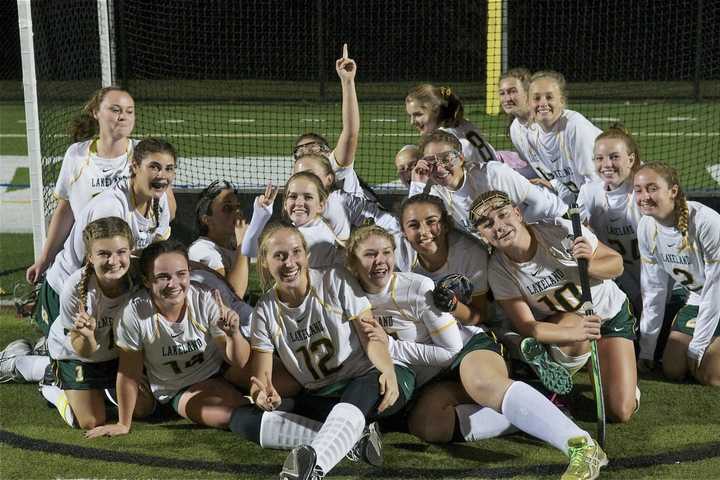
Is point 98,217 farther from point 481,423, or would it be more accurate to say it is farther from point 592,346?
point 592,346

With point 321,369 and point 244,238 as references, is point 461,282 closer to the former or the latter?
point 321,369

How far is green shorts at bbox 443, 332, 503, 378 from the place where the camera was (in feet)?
12.7

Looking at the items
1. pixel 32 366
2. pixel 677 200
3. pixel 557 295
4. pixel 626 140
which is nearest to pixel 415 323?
pixel 557 295

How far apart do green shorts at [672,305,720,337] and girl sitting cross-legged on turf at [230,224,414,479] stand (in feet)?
4.94

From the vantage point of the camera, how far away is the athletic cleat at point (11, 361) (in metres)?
4.59

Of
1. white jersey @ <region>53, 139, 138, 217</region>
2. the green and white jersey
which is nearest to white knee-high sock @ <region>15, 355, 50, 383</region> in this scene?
white jersey @ <region>53, 139, 138, 217</region>

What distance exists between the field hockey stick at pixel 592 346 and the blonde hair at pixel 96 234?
1.83 meters

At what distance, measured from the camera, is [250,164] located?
9.90 m

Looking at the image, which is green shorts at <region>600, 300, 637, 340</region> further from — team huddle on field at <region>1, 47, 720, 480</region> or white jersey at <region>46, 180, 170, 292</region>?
white jersey at <region>46, 180, 170, 292</region>

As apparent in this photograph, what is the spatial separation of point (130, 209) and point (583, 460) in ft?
7.78

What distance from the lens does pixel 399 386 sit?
3785 millimetres

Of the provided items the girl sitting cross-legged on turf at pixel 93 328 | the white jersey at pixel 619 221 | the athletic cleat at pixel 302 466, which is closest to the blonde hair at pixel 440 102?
Answer: the white jersey at pixel 619 221

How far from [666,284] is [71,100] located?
19.2 feet

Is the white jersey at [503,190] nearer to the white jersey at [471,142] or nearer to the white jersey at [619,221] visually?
the white jersey at [619,221]
